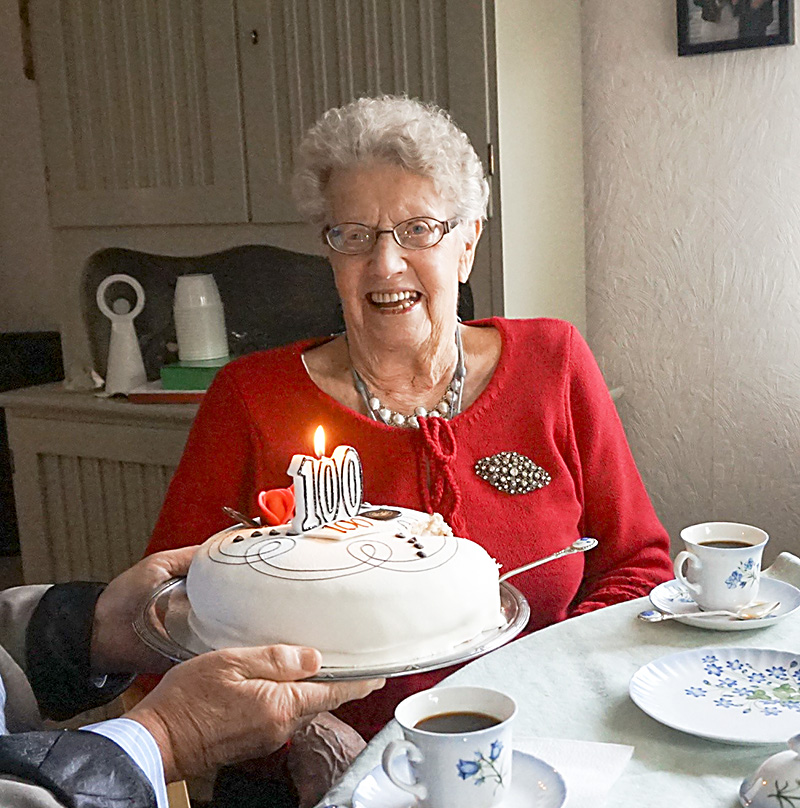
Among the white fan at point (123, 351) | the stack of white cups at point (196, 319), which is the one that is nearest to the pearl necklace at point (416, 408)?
the stack of white cups at point (196, 319)

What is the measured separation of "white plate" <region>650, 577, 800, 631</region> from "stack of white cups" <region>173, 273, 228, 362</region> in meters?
1.66

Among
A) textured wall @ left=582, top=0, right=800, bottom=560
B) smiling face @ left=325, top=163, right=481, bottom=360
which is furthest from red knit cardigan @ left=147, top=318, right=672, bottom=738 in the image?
textured wall @ left=582, top=0, right=800, bottom=560

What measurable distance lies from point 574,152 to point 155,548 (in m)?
1.43

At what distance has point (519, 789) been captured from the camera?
2.75ft

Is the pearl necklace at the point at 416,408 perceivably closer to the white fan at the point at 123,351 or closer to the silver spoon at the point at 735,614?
the silver spoon at the point at 735,614

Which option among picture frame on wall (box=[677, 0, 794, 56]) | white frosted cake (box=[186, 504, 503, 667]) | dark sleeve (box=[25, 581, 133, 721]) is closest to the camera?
white frosted cake (box=[186, 504, 503, 667])

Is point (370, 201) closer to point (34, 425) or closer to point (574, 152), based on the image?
point (574, 152)

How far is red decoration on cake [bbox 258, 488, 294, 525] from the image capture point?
3.91 feet

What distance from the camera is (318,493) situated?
3.67ft

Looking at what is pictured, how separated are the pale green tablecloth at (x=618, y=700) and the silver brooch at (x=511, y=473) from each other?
1.15 ft

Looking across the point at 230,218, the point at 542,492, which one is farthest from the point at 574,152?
the point at 542,492

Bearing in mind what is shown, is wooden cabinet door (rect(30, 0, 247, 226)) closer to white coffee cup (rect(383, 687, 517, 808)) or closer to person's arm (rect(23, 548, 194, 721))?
person's arm (rect(23, 548, 194, 721))

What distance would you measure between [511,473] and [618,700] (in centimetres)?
59

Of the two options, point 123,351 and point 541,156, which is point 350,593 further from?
point 123,351
